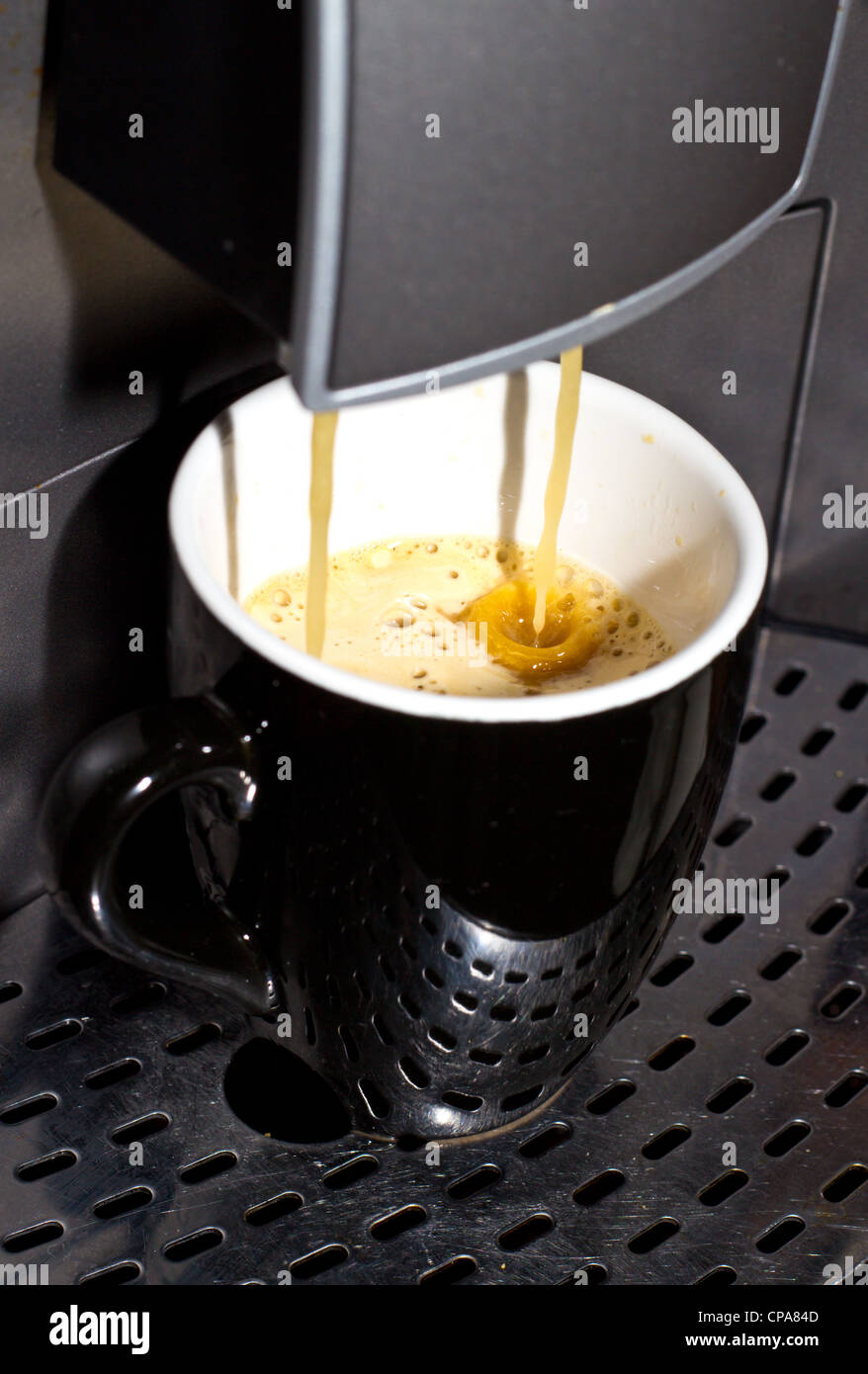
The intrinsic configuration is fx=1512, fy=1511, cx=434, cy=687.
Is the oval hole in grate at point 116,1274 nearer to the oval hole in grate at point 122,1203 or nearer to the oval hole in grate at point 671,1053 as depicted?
the oval hole in grate at point 122,1203

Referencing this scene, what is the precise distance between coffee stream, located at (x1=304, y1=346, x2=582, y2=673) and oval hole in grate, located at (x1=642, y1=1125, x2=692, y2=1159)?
0.45 ft

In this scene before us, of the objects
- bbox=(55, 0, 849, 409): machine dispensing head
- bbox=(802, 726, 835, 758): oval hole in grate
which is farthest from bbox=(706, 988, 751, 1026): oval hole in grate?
bbox=(55, 0, 849, 409): machine dispensing head

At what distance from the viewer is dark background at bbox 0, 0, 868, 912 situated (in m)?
0.37

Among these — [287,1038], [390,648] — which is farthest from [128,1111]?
[390,648]

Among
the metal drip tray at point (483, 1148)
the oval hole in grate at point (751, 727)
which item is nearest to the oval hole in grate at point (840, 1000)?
the metal drip tray at point (483, 1148)

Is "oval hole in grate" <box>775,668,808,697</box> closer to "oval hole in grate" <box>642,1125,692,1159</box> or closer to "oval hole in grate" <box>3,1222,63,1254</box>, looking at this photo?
"oval hole in grate" <box>642,1125,692,1159</box>

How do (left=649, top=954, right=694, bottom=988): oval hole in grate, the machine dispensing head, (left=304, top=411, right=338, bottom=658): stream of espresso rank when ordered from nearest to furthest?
the machine dispensing head → (left=304, top=411, right=338, bottom=658): stream of espresso → (left=649, top=954, right=694, bottom=988): oval hole in grate

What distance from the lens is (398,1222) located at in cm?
40

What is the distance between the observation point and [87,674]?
46 centimetres

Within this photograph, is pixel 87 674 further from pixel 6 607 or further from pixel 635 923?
pixel 635 923

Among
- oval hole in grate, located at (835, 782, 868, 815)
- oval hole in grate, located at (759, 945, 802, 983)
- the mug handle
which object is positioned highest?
the mug handle

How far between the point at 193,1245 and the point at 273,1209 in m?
0.02

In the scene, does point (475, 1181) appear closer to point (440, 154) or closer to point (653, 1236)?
point (653, 1236)
